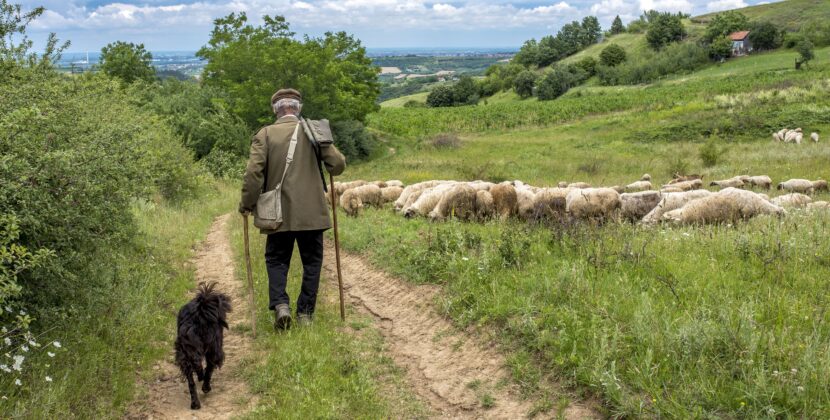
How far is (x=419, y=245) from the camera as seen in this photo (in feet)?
27.0

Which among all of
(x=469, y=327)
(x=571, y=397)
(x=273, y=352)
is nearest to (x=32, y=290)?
(x=273, y=352)

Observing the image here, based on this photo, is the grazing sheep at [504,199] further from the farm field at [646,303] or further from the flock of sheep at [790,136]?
the flock of sheep at [790,136]

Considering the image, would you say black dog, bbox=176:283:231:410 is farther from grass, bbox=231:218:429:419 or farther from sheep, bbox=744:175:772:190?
sheep, bbox=744:175:772:190

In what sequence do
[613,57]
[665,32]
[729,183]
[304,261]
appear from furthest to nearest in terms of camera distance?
[665,32] → [613,57] → [729,183] → [304,261]

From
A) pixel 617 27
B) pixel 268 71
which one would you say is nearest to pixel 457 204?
pixel 268 71

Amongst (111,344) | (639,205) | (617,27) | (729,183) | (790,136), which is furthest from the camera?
(617,27)

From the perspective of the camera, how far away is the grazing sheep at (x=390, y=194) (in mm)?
15008

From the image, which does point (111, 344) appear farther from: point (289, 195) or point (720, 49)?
point (720, 49)

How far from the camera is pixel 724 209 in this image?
31.4 ft

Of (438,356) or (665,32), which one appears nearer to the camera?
(438,356)

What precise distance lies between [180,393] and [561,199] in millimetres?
8269

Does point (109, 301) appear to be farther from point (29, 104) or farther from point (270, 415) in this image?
point (270, 415)

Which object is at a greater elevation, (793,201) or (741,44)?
(741,44)

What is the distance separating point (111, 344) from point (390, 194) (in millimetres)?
10081
